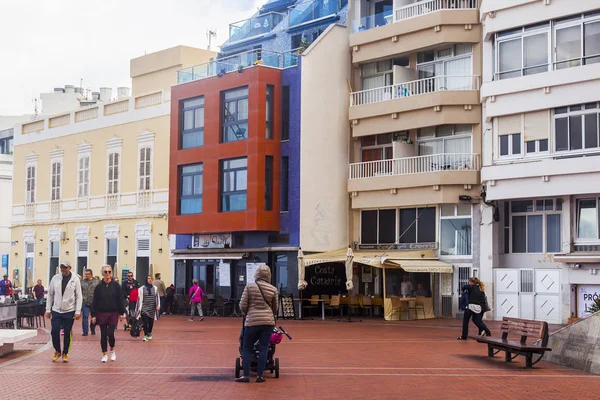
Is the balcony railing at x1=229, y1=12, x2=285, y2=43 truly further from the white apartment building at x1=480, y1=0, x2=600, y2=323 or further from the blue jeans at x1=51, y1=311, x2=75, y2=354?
the blue jeans at x1=51, y1=311, x2=75, y2=354

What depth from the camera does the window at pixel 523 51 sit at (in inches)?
1303

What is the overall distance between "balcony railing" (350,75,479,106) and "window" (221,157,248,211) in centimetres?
540

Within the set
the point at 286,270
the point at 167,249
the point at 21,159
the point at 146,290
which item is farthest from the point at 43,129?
the point at 146,290

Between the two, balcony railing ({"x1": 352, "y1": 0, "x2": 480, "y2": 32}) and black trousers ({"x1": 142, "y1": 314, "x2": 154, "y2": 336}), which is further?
balcony railing ({"x1": 352, "y1": 0, "x2": 480, "y2": 32})

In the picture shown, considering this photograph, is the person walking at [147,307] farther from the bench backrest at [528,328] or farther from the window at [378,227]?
the window at [378,227]

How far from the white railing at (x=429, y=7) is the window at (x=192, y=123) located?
369 inches

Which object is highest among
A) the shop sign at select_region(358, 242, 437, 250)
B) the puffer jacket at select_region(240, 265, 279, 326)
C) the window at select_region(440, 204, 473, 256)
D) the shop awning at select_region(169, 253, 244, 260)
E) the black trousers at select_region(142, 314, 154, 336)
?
the window at select_region(440, 204, 473, 256)

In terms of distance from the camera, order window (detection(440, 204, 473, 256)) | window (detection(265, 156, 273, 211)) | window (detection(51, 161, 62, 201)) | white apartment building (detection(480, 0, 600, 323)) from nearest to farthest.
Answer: white apartment building (detection(480, 0, 600, 323)) → window (detection(440, 204, 473, 256)) → window (detection(265, 156, 273, 211)) → window (detection(51, 161, 62, 201))

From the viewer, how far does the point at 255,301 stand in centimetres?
1507

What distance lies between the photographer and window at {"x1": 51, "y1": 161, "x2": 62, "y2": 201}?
5259cm

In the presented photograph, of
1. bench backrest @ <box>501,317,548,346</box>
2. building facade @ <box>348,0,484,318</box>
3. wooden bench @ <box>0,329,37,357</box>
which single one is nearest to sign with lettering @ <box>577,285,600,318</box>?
building facade @ <box>348,0,484,318</box>

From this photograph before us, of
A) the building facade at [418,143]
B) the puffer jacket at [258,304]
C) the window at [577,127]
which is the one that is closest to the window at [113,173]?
the building facade at [418,143]

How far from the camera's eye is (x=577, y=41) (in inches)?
1265

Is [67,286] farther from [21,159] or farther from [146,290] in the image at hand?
[21,159]
